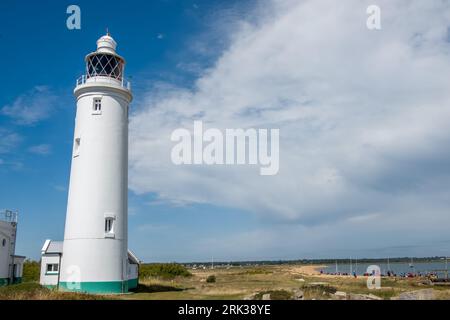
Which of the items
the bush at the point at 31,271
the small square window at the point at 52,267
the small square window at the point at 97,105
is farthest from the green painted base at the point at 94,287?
the bush at the point at 31,271

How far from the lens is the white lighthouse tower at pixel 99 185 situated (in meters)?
23.4

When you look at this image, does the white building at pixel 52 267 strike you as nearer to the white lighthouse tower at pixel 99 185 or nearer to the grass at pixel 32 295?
the white lighthouse tower at pixel 99 185

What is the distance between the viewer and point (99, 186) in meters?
24.0

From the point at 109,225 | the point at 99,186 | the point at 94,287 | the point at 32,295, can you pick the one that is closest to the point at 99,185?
the point at 99,186

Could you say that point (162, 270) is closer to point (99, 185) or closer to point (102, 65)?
point (99, 185)

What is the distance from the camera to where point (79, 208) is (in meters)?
23.8

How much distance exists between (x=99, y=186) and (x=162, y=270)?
2031cm

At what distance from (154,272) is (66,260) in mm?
18035

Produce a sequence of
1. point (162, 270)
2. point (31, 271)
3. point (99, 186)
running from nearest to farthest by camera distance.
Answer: point (99, 186) < point (31, 271) < point (162, 270)

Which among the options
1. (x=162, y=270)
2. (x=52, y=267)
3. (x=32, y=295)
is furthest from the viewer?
(x=162, y=270)

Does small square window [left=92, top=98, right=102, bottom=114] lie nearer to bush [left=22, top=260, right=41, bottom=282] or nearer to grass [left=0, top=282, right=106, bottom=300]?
grass [left=0, top=282, right=106, bottom=300]

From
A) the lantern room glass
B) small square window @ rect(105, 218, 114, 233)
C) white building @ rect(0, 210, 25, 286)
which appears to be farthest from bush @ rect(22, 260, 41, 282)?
the lantern room glass
